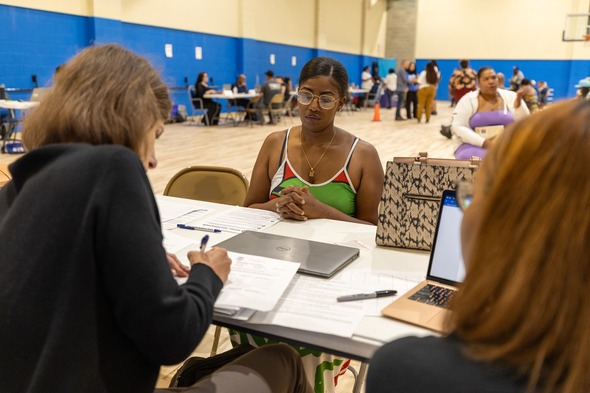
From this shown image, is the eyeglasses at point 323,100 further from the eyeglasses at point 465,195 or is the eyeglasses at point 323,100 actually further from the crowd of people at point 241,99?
the crowd of people at point 241,99

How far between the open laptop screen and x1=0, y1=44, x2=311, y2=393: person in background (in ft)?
2.31

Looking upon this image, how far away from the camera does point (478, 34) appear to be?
845 inches

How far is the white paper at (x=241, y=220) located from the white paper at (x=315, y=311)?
0.57 meters

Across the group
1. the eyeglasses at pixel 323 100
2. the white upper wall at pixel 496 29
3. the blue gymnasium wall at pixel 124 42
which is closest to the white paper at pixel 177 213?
the eyeglasses at pixel 323 100

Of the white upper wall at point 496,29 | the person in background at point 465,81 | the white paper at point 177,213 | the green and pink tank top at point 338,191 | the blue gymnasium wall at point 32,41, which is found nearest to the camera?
the white paper at point 177,213

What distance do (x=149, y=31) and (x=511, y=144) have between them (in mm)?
12244

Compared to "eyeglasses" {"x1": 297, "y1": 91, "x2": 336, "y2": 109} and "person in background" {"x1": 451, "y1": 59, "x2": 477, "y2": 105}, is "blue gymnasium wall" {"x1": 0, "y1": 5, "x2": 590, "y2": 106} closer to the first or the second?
"eyeglasses" {"x1": 297, "y1": 91, "x2": 336, "y2": 109}

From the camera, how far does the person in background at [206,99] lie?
12164mm

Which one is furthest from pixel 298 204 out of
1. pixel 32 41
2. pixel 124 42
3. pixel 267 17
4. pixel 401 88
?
pixel 401 88

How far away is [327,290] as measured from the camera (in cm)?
145

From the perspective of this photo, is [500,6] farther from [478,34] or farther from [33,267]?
[33,267]

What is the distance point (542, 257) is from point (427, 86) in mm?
13742

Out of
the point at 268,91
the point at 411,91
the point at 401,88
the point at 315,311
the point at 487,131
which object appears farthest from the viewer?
the point at 401,88

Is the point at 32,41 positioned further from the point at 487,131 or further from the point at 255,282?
the point at 255,282
